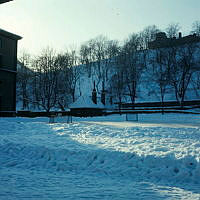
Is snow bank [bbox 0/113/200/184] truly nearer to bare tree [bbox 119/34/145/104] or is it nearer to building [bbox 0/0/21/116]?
building [bbox 0/0/21/116]

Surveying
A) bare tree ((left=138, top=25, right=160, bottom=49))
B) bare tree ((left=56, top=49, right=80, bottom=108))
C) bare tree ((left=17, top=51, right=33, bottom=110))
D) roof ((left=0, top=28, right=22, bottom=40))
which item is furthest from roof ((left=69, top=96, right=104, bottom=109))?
bare tree ((left=138, top=25, right=160, bottom=49))

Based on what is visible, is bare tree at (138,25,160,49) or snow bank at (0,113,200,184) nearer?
snow bank at (0,113,200,184)

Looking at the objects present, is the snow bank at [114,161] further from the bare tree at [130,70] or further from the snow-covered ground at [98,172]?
the bare tree at [130,70]

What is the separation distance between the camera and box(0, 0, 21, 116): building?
29984 millimetres

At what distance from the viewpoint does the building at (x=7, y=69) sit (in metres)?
30.0

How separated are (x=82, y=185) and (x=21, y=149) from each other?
472 cm

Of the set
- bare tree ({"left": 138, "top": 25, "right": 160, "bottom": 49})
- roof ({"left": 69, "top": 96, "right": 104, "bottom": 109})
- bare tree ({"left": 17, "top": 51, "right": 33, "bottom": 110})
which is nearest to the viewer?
roof ({"left": 69, "top": 96, "right": 104, "bottom": 109})

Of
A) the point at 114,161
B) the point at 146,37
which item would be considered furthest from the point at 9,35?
the point at 146,37

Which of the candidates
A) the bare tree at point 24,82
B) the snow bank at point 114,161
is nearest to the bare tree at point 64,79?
the bare tree at point 24,82

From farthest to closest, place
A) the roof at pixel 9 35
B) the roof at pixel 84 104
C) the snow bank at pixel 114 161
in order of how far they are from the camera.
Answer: the roof at pixel 84 104
the roof at pixel 9 35
the snow bank at pixel 114 161

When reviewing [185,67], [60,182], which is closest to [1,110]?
[60,182]

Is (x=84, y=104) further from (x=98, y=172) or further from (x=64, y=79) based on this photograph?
(x=98, y=172)

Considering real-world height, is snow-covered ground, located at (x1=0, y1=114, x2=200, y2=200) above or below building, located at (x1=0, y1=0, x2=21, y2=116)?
below

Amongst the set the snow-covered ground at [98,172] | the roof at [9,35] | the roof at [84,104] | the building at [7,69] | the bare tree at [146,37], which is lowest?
the snow-covered ground at [98,172]
